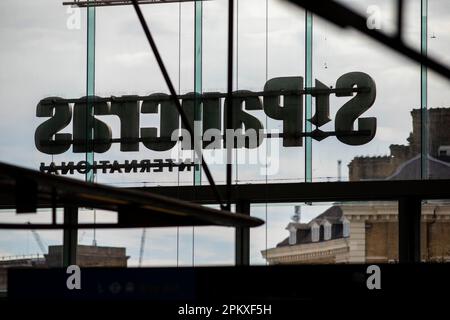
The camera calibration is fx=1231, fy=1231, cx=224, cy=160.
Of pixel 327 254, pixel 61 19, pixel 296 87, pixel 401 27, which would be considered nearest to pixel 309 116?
pixel 296 87

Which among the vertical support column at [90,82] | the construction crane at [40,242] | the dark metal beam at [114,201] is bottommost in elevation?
the dark metal beam at [114,201]

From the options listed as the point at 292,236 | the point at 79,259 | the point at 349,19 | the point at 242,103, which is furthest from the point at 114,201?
the point at 79,259

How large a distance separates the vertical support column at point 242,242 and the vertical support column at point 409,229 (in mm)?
2115

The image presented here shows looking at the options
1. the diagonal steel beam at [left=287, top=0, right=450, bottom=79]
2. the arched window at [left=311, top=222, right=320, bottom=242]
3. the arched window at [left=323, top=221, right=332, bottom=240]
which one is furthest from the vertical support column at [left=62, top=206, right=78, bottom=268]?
the diagonal steel beam at [left=287, top=0, right=450, bottom=79]

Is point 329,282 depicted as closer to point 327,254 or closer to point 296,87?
point 327,254

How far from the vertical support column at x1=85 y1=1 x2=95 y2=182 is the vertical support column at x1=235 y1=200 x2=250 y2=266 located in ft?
7.23

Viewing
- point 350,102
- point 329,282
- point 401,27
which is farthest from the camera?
point 350,102

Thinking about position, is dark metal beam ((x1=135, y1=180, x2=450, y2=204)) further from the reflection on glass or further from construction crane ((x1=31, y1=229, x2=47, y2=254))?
construction crane ((x1=31, y1=229, x2=47, y2=254))

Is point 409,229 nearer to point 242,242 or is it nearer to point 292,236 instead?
point 292,236

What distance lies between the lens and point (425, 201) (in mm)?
16203

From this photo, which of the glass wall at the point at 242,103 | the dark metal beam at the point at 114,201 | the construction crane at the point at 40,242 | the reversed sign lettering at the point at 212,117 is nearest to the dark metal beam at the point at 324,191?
the glass wall at the point at 242,103

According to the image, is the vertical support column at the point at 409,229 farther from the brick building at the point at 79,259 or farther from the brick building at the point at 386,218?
the brick building at the point at 79,259

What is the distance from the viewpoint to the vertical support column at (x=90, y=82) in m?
A: 17.4

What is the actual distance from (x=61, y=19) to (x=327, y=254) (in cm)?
503
